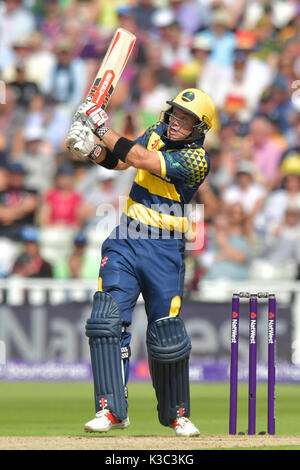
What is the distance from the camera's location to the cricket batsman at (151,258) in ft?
20.5

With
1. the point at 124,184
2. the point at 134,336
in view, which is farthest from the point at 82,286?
the point at 124,184

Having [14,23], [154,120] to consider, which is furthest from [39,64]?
[154,120]

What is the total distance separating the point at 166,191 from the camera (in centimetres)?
653

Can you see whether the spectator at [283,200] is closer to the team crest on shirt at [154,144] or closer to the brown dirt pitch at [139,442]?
the team crest on shirt at [154,144]

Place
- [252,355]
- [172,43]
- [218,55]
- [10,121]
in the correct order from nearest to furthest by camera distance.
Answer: [252,355] < [10,121] < [218,55] < [172,43]

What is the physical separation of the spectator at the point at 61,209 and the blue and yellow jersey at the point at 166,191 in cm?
661

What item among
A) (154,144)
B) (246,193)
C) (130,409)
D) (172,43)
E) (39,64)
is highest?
(172,43)

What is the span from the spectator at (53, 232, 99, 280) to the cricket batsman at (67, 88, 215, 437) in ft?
19.6

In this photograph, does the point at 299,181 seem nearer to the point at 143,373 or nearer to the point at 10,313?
the point at 143,373

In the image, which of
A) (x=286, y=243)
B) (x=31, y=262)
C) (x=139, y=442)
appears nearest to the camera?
(x=139, y=442)

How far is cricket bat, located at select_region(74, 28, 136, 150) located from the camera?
6.53 m

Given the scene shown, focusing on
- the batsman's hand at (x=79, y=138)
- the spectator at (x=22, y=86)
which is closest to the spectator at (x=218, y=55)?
the spectator at (x=22, y=86)

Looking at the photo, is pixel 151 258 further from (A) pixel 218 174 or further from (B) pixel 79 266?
(A) pixel 218 174

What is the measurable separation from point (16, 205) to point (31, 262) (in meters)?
1.14
